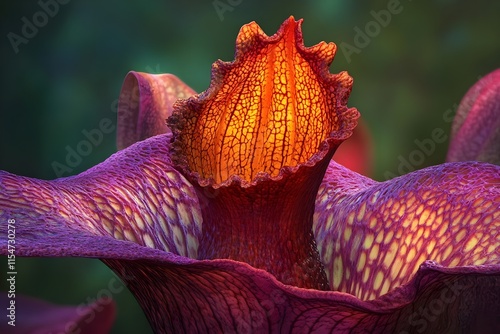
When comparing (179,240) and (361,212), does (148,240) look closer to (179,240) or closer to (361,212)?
(179,240)

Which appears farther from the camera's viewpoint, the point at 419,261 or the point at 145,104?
the point at 145,104

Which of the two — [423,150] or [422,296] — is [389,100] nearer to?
[423,150]

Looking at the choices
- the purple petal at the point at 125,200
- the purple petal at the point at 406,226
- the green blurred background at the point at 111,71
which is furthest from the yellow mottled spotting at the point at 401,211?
the green blurred background at the point at 111,71

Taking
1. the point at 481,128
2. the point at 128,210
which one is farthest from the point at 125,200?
the point at 481,128

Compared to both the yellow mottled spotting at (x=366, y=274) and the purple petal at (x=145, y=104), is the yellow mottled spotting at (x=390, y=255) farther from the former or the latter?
the purple petal at (x=145, y=104)

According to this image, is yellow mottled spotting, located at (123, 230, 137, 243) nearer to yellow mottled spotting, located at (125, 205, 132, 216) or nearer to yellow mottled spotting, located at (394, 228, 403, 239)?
yellow mottled spotting, located at (125, 205, 132, 216)
